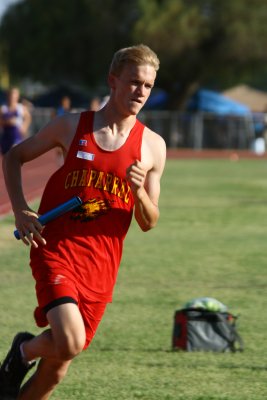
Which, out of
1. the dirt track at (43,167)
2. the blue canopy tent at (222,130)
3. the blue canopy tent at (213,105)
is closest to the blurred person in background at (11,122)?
the dirt track at (43,167)

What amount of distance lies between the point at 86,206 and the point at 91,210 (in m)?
0.04

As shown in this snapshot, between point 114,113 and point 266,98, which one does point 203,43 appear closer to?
point 266,98

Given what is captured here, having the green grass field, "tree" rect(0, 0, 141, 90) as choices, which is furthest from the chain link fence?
the green grass field

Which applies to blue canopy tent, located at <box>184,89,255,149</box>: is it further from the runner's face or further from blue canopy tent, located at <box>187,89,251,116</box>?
the runner's face

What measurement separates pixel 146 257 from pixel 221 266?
44.3 inches

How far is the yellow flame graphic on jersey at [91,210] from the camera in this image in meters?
5.83

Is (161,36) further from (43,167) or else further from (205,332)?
(205,332)

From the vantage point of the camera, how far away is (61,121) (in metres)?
6.00

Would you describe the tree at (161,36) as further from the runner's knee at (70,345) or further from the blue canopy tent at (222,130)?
the runner's knee at (70,345)

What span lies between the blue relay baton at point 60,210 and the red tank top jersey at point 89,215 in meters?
0.08

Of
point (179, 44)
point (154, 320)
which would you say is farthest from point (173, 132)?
point (154, 320)

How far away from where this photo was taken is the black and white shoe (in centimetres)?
607

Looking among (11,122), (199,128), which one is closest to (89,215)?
(11,122)

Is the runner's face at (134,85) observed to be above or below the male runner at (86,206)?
above
